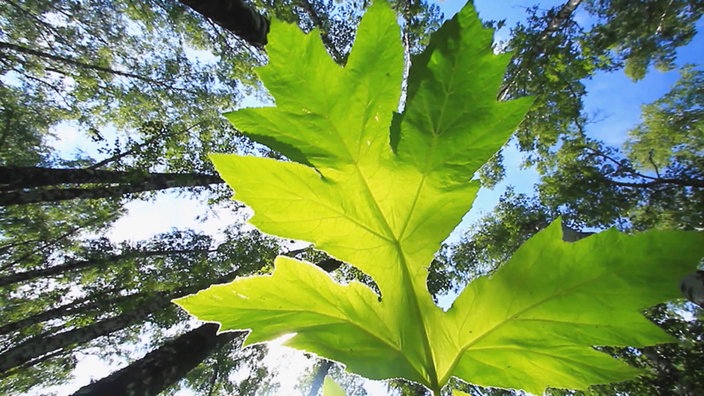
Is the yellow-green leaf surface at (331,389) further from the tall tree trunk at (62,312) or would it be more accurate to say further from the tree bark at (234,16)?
the tall tree trunk at (62,312)

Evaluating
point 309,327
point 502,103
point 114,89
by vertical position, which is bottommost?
point 309,327

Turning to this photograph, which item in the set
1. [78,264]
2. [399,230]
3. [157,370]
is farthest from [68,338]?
[399,230]

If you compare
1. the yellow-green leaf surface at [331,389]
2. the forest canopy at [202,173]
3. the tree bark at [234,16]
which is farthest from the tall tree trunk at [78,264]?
the yellow-green leaf surface at [331,389]

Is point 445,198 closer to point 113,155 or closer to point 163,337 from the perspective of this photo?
point 113,155

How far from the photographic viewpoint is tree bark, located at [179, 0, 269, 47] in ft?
10.2

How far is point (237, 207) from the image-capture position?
1109cm

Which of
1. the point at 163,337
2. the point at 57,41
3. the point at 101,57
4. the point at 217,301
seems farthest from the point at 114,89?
the point at 217,301

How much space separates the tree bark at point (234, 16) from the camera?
10.2 feet

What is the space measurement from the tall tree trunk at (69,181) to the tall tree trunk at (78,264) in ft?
12.4

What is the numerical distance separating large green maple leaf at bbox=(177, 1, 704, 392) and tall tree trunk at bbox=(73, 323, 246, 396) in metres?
3.50

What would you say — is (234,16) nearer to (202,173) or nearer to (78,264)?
(202,173)

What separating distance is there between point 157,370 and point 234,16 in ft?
11.4

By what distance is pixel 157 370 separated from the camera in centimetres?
365

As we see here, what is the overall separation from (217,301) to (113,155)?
35.6 feet
